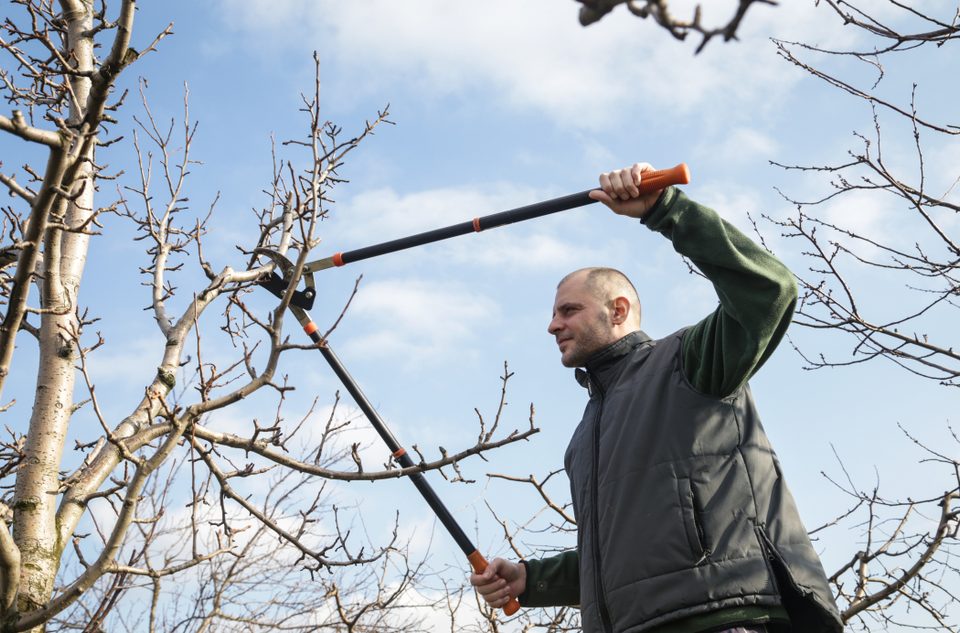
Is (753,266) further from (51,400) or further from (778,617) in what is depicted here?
(51,400)

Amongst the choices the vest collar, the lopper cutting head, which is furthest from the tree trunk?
the vest collar

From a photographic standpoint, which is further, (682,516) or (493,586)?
(493,586)

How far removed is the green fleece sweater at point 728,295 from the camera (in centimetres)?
281

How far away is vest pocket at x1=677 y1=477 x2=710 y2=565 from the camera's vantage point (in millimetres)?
2697

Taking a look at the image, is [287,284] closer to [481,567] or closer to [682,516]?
[481,567]

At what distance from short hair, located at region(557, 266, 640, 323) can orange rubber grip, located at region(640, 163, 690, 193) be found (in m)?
0.72

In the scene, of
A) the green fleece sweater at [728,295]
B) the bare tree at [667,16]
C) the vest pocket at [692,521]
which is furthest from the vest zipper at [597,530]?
the bare tree at [667,16]

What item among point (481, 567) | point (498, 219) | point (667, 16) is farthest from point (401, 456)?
point (667, 16)

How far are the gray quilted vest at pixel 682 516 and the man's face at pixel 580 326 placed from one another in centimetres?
31

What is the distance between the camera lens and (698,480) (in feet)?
9.25

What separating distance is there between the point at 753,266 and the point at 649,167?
1.59 feet

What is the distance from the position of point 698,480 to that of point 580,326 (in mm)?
904

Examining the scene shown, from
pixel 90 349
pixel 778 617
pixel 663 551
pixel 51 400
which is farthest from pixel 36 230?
pixel 778 617

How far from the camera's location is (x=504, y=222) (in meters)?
3.97
